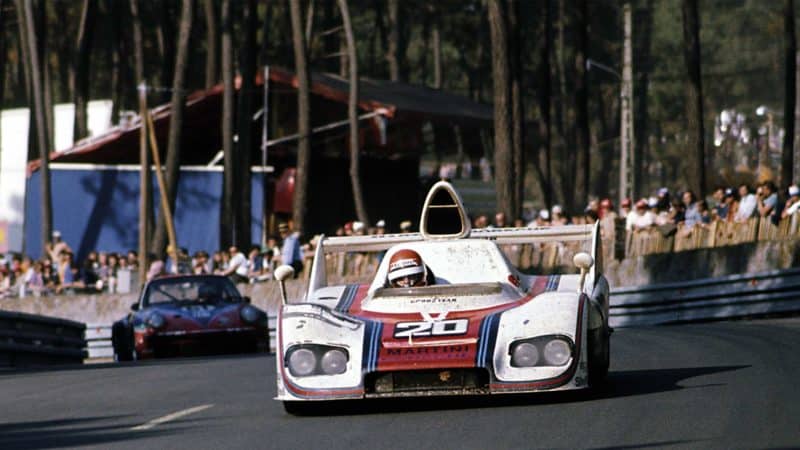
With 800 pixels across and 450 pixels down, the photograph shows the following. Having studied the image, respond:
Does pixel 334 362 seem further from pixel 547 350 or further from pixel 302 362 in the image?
pixel 547 350

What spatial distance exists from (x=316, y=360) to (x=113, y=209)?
139ft

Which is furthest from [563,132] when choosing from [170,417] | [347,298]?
[170,417]

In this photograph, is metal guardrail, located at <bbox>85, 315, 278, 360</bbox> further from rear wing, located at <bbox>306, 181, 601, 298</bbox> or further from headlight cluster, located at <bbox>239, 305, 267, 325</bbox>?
rear wing, located at <bbox>306, 181, 601, 298</bbox>

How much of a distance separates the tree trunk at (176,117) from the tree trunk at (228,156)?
1209mm

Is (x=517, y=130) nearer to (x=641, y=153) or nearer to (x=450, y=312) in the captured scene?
(x=450, y=312)

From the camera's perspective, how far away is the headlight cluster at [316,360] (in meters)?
11.0

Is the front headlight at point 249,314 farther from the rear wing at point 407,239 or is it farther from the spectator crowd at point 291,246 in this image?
the rear wing at point 407,239

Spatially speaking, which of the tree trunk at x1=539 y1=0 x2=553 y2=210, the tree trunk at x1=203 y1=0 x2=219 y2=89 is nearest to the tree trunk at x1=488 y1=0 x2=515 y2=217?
the tree trunk at x1=203 y1=0 x2=219 y2=89

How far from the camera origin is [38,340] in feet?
75.5

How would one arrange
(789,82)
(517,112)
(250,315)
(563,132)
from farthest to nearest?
(563,132)
(789,82)
(517,112)
(250,315)

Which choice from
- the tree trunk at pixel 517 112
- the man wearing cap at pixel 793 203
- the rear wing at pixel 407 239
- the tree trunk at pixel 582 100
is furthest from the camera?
the tree trunk at pixel 582 100

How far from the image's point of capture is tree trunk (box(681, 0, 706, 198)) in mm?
40625

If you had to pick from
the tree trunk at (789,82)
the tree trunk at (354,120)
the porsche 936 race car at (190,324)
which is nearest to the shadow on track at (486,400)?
the porsche 936 race car at (190,324)

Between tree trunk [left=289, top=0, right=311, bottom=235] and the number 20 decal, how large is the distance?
32.3m
